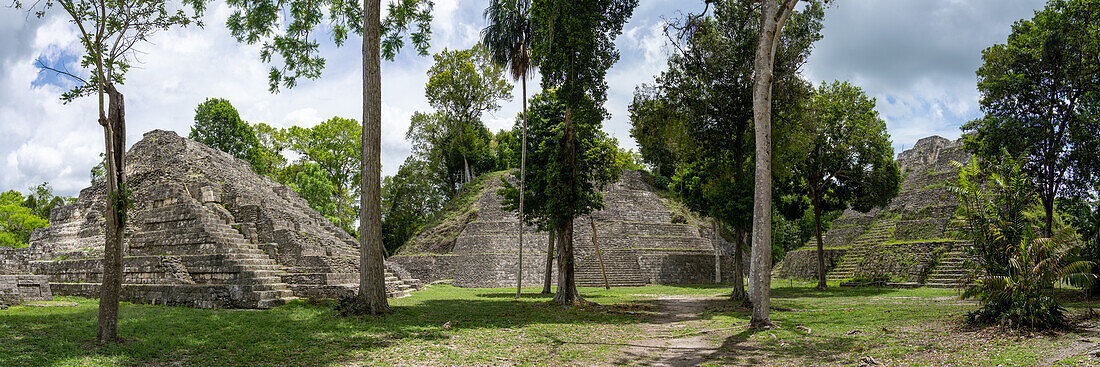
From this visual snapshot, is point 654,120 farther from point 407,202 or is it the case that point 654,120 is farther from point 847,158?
point 407,202

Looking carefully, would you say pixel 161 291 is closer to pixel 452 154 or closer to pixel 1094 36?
pixel 1094 36

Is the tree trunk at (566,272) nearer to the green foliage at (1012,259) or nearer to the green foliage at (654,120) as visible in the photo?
the green foliage at (654,120)

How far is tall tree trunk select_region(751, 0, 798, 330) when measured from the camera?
10.4 m

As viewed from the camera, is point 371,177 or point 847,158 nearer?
point 371,177

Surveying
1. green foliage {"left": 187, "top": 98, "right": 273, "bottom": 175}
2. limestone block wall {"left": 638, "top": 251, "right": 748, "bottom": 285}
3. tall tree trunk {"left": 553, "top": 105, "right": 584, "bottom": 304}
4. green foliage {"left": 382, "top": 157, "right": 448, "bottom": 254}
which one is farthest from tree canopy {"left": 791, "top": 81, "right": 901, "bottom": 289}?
green foliage {"left": 187, "top": 98, "right": 273, "bottom": 175}

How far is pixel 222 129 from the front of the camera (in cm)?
3831

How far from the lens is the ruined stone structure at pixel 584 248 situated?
28.8 meters

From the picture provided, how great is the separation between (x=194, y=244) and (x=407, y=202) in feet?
81.2

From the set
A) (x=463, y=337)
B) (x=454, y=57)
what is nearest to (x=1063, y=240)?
(x=463, y=337)

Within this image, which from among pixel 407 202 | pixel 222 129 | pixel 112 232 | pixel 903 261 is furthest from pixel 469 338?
pixel 222 129

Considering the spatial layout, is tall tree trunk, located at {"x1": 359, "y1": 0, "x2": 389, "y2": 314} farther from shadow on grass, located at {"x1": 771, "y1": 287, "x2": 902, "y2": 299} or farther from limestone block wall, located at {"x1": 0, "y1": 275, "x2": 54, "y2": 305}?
shadow on grass, located at {"x1": 771, "y1": 287, "x2": 902, "y2": 299}

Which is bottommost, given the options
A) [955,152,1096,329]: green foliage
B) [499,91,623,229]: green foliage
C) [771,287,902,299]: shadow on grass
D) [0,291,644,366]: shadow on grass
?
[771,287,902,299]: shadow on grass

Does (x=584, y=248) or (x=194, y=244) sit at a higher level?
(x=194, y=244)

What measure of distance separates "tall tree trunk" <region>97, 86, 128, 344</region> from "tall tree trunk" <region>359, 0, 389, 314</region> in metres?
4.37
